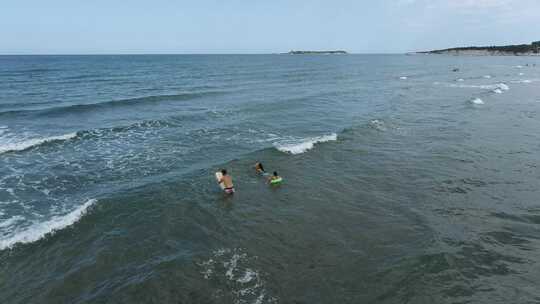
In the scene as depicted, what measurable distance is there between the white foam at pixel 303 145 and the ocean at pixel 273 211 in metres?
0.16

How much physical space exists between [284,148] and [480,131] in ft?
54.1

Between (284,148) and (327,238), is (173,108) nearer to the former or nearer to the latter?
(284,148)

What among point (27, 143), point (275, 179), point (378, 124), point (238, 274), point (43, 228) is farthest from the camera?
point (378, 124)

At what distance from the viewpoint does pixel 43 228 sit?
1536cm

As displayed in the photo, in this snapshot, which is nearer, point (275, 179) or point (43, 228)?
point (43, 228)

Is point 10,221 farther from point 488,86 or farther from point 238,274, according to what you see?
point 488,86

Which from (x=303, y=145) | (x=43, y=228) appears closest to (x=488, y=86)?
(x=303, y=145)

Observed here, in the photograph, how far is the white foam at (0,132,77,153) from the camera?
2611 cm

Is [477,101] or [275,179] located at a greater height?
[477,101]

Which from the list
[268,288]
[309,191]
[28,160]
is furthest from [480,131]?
[28,160]

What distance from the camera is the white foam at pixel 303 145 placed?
2509cm

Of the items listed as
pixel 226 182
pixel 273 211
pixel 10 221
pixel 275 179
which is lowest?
pixel 10 221

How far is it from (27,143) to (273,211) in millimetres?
21301

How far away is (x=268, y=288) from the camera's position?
1134cm
